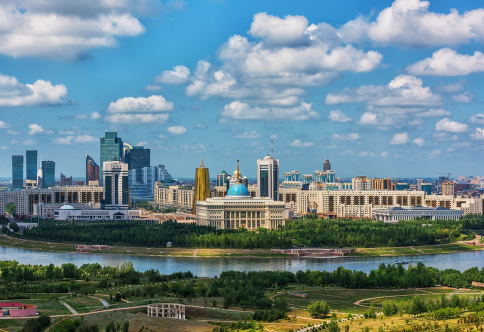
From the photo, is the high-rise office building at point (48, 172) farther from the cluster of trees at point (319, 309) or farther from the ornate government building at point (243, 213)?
the cluster of trees at point (319, 309)

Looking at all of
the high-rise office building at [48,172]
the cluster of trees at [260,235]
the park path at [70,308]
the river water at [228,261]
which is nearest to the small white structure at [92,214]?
the cluster of trees at [260,235]

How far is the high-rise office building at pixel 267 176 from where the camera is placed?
132 m

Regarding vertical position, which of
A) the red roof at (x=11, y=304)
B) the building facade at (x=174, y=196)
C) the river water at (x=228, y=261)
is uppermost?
the building facade at (x=174, y=196)

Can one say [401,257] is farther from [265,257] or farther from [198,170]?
[198,170]

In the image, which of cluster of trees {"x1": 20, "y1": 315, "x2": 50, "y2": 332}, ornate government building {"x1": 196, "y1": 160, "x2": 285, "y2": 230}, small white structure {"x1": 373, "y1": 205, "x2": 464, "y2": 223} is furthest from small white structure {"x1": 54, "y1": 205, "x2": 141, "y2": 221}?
cluster of trees {"x1": 20, "y1": 315, "x2": 50, "y2": 332}

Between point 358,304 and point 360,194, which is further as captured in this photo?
point 360,194

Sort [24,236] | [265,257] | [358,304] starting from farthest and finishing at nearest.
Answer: [24,236], [265,257], [358,304]

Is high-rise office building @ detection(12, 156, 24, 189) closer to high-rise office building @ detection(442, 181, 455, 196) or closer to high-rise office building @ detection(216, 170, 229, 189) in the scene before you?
high-rise office building @ detection(216, 170, 229, 189)

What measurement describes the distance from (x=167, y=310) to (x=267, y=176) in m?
84.0

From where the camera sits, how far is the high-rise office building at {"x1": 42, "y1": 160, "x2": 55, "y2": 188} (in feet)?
638

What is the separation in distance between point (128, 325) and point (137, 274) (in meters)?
18.9

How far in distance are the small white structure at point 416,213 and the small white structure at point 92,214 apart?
3580 centimetres

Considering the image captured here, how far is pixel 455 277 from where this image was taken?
203 feet

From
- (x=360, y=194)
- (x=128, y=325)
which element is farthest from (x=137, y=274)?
(x=360, y=194)
